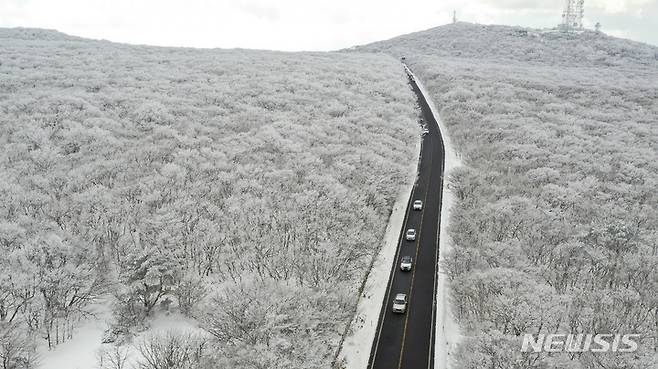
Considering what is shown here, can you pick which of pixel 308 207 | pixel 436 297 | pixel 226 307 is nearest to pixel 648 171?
pixel 436 297

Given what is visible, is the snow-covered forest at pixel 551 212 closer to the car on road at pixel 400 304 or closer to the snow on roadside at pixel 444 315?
the snow on roadside at pixel 444 315

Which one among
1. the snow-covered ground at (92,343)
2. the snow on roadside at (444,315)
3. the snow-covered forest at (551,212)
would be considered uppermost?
the snow-covered forest at (551,212)

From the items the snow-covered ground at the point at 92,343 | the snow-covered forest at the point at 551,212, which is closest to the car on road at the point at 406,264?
the snow-covered forest at the point at 551,212

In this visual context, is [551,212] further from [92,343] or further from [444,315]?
[92,343]

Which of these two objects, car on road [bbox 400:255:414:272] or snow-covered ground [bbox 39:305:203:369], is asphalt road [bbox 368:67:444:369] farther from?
snow-covered ground [bbox 39:305:203:369]

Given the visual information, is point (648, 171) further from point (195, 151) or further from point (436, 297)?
point (195, 151)

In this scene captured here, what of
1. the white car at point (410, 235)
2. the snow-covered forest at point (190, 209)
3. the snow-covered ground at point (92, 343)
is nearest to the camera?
the snow-covered ground at point (92, 343)

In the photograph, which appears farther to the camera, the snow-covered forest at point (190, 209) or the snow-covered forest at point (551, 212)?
the snow-covered forest at point (190, 209)

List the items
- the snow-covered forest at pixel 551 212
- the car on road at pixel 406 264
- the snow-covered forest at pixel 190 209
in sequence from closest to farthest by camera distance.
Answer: the snow-covered forest at pixel 551 212, the snow-covered forest at pixel 190 209, the car on road at pixel 406 264
